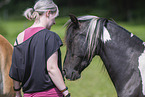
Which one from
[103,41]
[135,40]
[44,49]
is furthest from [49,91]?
[135,40]

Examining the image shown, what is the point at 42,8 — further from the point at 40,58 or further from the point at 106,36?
the point at 106,36

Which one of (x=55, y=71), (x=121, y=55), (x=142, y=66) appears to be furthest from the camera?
(x=121, y=55)

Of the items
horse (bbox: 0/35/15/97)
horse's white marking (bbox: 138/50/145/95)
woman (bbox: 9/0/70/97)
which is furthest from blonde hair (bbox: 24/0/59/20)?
horse's white marking (bbox: 138/50/145/95)

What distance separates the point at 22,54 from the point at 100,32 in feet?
3.24

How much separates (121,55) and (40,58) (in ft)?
3.32

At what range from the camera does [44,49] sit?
236 cm

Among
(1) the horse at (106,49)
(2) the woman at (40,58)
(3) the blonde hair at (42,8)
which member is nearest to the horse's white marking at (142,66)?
(1) the horse at (106,49)

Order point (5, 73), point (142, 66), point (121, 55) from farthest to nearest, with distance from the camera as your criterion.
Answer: point (5, 73)
point (121, 55)
point (142, 66)

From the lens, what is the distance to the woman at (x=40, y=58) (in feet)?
7.77

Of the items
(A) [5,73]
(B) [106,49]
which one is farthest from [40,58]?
(A) [5,73]

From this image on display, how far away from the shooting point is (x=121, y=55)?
2699mm

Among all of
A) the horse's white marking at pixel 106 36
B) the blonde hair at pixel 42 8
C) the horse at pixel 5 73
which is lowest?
the horse at pixel 5 73

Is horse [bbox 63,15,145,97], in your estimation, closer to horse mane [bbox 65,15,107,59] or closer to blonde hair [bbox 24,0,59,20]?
horse mane [bbox 65,15,107,59]

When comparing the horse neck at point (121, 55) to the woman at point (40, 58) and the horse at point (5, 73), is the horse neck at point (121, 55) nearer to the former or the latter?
the woman at point (40, 58)
